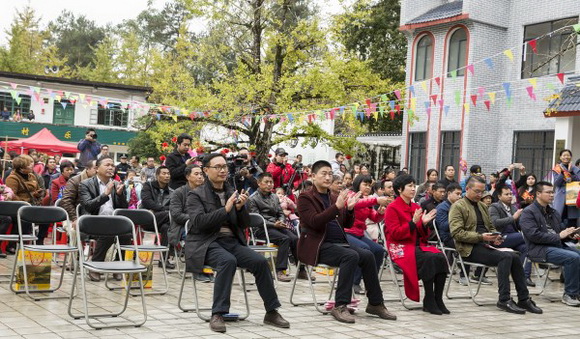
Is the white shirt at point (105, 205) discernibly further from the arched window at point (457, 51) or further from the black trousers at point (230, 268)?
the arched window at point (457, 51)

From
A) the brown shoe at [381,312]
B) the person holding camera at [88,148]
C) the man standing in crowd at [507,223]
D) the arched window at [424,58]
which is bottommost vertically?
the brown shoe at [381,312]

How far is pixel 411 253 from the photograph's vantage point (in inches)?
320

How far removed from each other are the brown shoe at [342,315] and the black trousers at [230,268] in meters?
0.77

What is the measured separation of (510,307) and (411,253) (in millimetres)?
1533

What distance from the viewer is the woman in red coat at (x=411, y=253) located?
8.12 metres

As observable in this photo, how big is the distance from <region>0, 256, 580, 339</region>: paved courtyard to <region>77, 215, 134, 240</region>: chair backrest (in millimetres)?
816

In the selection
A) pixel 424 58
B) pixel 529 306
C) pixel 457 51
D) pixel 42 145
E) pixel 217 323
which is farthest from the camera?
pixel 42 145

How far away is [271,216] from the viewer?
1062 cm

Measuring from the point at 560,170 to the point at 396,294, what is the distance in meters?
4.82

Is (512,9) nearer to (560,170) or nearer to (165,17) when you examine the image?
(560,170)

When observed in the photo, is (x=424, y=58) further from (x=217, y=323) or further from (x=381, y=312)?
(x=217, y=323)

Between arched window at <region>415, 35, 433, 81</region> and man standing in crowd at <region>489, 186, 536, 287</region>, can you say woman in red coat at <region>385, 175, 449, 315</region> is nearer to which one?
man standing in crowd at <region>489, 186, 536, 287</region>

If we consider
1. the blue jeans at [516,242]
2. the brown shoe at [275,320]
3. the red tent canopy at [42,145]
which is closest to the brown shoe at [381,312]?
the brown shoe at [275,320]

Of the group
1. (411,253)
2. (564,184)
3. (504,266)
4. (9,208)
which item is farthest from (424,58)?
(9,208)
